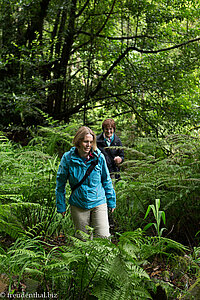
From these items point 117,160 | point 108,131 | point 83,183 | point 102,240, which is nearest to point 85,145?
point 83,183

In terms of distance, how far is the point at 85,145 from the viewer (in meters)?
3.64

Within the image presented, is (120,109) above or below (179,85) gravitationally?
below

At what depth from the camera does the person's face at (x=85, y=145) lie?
3.63m

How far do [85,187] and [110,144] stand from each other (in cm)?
205

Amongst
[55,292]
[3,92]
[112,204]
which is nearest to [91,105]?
[3,92]

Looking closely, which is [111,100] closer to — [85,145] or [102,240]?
[85,145]

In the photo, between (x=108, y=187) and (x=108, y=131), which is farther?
(x=108, y=131)

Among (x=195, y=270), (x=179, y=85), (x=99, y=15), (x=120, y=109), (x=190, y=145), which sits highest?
(x=99, y=15)

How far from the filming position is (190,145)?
479cm

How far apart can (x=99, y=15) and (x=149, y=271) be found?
834cm

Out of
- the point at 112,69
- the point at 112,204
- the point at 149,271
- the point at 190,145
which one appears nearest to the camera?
the point at 149,271

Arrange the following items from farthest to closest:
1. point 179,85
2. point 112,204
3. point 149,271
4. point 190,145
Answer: point 179,85 < point 190,145 < point 112,204 < point 149,271

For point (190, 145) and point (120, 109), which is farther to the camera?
point (120, 109)

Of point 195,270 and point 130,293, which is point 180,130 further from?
point 130,293
